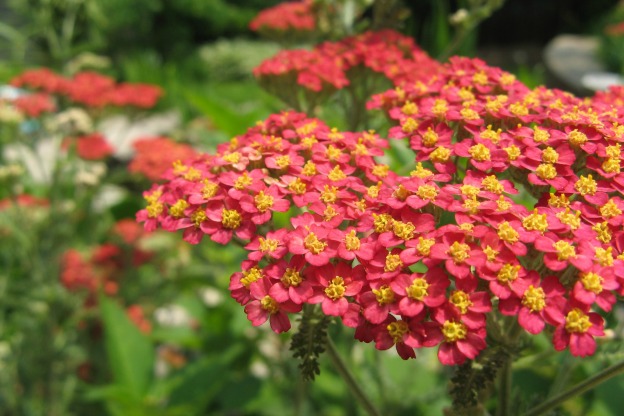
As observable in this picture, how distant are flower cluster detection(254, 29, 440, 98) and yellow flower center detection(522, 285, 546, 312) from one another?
2.69 feet

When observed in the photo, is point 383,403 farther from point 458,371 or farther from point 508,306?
point 508,306

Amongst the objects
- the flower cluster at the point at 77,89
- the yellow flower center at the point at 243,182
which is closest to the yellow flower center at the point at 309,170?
the yellow flower center at the point at 243,182

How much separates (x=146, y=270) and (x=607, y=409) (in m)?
2.54

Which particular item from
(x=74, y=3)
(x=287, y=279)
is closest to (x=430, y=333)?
(x=287, y=279)

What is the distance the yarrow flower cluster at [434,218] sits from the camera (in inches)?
35.9

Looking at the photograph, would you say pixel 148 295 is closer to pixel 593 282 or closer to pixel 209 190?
pixel 209 190

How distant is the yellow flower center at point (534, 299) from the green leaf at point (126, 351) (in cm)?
182

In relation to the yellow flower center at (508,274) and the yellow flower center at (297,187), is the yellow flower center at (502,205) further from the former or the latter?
the yellow flower center at (297,187)

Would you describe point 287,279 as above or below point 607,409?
above

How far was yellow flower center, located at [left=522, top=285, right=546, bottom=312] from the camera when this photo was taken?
895mm

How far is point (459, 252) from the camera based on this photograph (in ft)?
3.05

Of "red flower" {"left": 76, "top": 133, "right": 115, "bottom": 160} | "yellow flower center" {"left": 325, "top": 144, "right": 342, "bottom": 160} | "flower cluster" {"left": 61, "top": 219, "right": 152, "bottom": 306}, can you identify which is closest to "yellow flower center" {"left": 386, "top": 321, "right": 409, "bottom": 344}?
"yellow flower center" {"left": 325, "top": 144, "right": 342, "bottom": 160}

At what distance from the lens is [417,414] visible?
6.70ft

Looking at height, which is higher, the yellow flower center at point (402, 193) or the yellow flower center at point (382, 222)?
the yellow flower center at point (402, 193)
